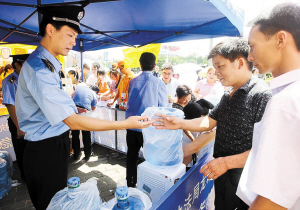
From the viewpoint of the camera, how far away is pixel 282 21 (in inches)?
29.1

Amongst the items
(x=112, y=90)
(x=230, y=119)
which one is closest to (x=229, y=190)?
(x=230, y=119)

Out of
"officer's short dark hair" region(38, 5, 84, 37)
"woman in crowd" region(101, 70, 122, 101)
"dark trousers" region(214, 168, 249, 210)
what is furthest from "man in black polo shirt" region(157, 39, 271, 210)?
"woman in crowd" region(101, 70, 122, 101)

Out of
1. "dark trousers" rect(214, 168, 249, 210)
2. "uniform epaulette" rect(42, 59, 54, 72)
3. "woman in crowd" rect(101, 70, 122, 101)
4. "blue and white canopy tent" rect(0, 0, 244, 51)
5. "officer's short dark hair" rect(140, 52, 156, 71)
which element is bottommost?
"dark trousers" rect(214, 168, 249, 210)

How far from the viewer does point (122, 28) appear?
13.5ft

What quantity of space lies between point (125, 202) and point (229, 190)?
96 cm

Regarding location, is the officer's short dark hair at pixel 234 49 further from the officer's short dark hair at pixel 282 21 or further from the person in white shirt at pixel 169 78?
the person in white shirt at pixel 169 78

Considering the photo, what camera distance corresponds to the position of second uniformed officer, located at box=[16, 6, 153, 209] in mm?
1316

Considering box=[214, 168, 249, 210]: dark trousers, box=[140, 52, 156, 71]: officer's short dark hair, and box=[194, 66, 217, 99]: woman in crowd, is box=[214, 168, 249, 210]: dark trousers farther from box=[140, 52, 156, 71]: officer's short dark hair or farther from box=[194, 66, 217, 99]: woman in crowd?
box=[194, 66, 217, 99]: woman in crowd

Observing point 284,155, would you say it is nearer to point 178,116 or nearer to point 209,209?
point 178,116

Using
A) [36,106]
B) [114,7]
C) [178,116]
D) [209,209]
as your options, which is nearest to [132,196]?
[178,116]

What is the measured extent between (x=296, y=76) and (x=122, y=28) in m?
4.04

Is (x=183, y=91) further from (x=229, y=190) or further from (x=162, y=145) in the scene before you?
(x=229, y=190)

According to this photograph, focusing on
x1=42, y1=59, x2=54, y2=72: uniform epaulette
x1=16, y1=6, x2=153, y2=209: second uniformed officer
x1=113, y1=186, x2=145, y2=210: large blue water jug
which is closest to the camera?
x1=113, y1=186, x2=145, y2=210: large blue water jug

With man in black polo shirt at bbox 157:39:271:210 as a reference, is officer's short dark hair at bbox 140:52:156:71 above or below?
above
